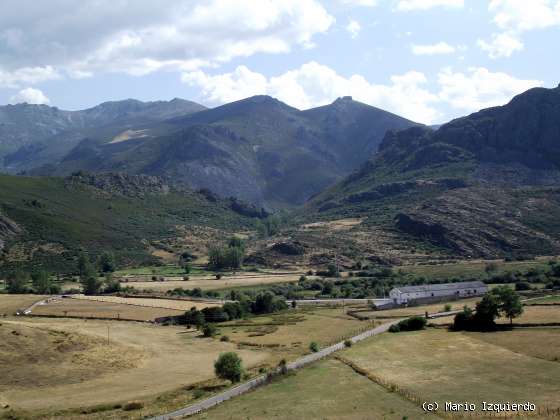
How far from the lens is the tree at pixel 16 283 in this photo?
475 feet

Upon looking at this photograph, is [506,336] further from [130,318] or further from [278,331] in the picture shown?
[130,318]

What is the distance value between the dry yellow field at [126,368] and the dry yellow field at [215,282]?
5587cm

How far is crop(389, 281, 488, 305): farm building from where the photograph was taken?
400ft

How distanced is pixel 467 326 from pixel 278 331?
2638 cm

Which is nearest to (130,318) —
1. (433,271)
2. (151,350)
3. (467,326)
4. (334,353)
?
(151,350)

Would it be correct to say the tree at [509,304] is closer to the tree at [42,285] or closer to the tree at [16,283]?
the tree at [42,285]

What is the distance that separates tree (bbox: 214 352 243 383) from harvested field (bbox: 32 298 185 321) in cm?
4795

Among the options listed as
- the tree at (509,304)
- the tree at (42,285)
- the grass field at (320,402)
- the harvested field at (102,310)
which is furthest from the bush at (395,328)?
the tree at (42,285)

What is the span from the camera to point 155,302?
128500 mm

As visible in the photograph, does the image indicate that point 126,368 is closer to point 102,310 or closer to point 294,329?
point 294,329

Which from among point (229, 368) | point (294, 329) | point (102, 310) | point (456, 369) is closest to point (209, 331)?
point (294, 329)

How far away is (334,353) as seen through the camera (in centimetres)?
7244

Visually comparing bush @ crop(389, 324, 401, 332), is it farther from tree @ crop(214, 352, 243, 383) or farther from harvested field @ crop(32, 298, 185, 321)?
harvested field @ crop(32, 298, 185, 321)

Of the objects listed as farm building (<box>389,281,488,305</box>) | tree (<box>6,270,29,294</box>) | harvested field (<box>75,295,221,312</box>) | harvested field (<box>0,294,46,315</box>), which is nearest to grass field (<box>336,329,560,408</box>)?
farm building (<box>389,281,488,305</box>)
